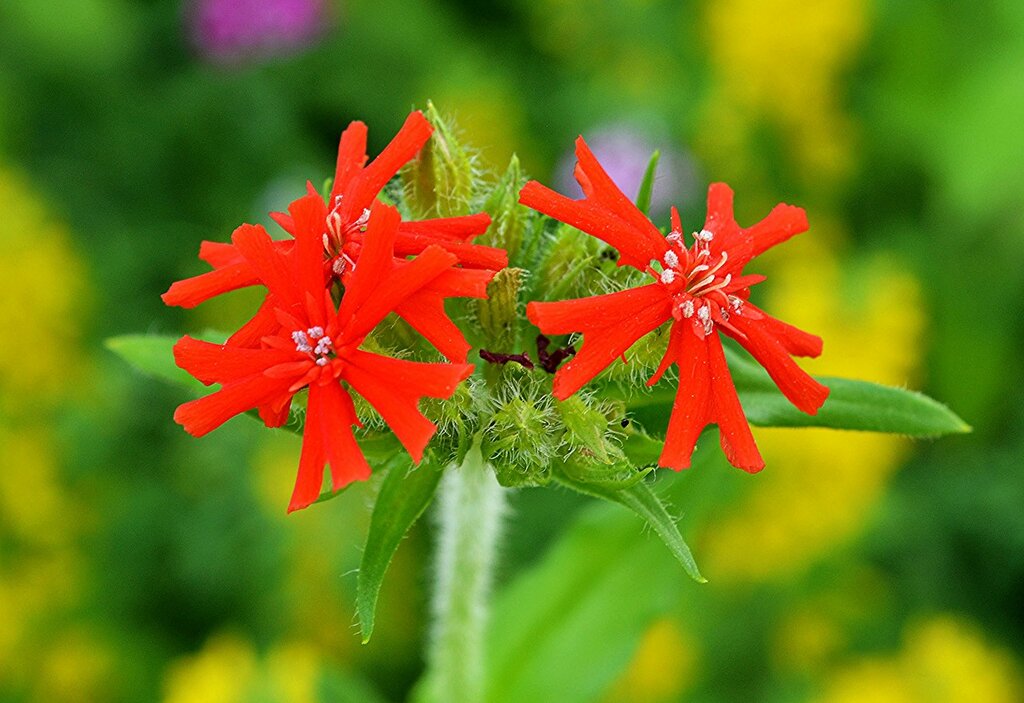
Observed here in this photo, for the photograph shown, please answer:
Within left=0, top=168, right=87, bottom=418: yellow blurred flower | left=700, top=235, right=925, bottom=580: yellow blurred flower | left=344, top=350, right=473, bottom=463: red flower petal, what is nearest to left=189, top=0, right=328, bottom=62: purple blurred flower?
left=0, top=168, right=87, bottom=418: yellow blurred flower

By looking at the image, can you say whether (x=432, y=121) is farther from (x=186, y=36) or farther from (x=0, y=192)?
(x=186, y=36)

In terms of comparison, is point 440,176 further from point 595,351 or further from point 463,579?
point 463,579

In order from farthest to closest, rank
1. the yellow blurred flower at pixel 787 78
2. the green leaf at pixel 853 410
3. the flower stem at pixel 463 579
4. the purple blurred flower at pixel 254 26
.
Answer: the purple blurred flower at pixel 254 26, the yellow blurred flower at pixel 787 78, the flower stem at pixel 463 579, the green leaf at pixel 853 410

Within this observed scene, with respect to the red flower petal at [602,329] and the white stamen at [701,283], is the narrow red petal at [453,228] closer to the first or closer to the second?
the red flower petal at [602,329]

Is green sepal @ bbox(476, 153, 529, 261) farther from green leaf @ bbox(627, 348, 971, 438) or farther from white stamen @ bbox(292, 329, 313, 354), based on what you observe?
white stamen @ bbox(292, 329, 313, 354)

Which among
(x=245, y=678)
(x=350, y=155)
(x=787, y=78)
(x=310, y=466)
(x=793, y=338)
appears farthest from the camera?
(x=787, y=78)

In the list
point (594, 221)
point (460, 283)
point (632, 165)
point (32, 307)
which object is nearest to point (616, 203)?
point (594, 221)

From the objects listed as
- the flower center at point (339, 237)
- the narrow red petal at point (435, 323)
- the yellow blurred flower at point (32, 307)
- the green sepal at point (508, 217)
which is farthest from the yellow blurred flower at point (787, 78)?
the narrow red petal at point (435, 323)
